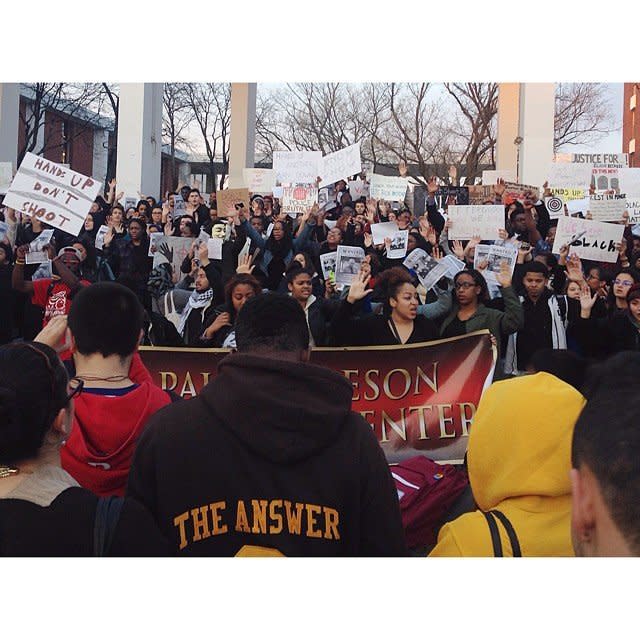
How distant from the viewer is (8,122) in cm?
1767

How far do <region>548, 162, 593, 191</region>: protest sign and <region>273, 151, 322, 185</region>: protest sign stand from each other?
302cm

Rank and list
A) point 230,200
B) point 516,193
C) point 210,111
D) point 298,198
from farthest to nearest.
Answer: point 210,111, point 298,198, point 516,193, point 230,200

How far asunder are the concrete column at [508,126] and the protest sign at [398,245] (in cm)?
1221

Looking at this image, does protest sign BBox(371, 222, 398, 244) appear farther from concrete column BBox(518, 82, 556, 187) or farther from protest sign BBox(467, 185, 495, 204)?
concrete column BBox(518, 82, 556, 187)

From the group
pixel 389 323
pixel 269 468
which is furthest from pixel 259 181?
pixel 269 468

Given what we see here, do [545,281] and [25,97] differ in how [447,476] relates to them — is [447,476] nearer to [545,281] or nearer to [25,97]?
[545,281]

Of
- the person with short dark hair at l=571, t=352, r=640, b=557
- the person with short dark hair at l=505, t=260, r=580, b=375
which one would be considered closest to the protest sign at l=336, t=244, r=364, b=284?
the person with short dark hair at l=505, t=260, r=580, b=375

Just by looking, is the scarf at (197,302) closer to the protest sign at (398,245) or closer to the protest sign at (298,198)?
the protest sign at (398,245)

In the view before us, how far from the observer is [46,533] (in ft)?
6.13

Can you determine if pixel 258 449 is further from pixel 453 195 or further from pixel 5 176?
pixel 5 176

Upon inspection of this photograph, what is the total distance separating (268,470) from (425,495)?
2.62 m

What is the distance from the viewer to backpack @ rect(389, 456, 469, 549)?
4.48 m

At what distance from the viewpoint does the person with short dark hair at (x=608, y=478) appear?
131 centimetres

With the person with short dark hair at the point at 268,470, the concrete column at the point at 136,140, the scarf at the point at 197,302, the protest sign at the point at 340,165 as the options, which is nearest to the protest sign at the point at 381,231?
the protest sign at the point at 340,165
